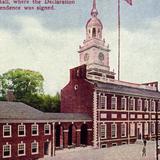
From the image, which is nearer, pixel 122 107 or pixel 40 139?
pixel 40 139

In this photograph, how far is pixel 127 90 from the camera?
33.5 metres

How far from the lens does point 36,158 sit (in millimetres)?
23641

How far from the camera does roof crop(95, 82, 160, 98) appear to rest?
102 ft

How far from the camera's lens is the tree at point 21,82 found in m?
39.5

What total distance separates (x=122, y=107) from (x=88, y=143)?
17.0 ft

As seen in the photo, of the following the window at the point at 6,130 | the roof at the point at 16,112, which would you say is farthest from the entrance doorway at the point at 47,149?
the window at the point at 6,130

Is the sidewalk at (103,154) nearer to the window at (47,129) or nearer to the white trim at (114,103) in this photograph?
the window at (47,129)

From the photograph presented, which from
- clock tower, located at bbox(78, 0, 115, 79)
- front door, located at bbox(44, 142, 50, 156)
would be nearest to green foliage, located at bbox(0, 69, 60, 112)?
clock tower, located at bbox(78, 0, 115, 79)

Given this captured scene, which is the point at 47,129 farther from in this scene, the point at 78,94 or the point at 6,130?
the point at 78,94

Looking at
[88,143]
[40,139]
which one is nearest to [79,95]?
[88,143]

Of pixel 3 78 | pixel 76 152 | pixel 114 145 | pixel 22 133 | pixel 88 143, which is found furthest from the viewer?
pixel 3 78

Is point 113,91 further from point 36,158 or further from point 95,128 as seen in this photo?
point 36,158

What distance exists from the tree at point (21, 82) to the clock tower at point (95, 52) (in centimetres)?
566

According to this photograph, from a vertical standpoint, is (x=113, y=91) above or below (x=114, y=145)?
above
